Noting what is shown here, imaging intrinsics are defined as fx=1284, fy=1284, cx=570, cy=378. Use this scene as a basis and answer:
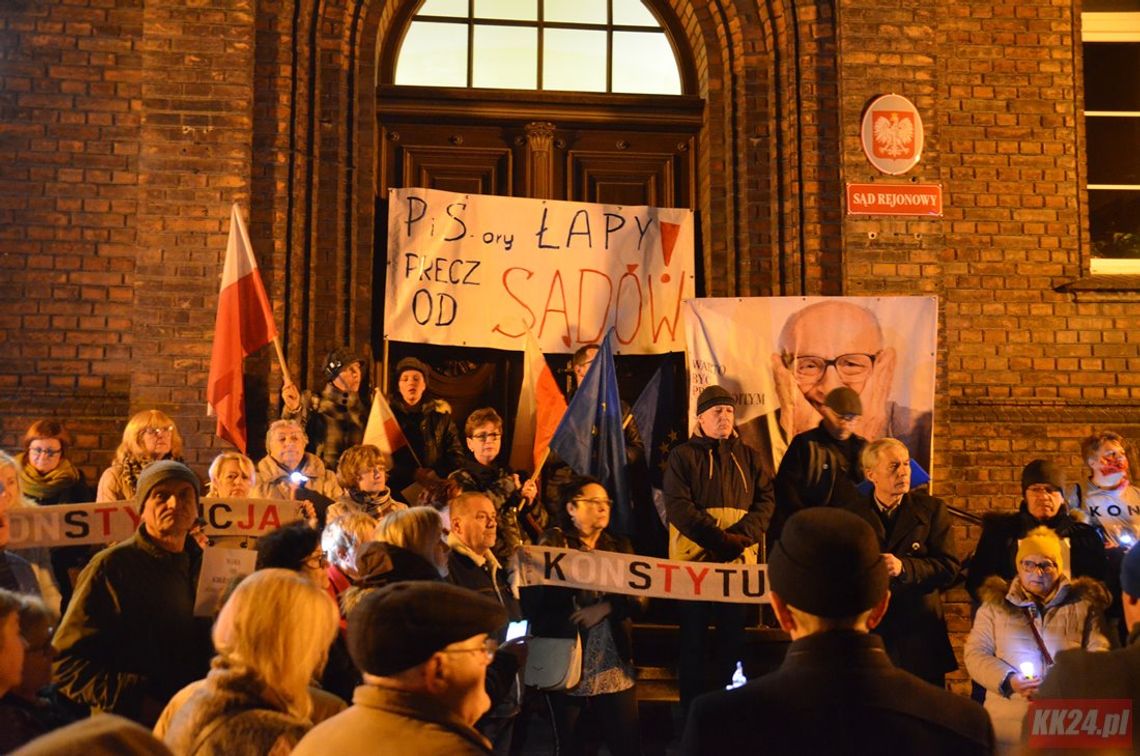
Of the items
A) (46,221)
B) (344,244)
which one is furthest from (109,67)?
(344,244)

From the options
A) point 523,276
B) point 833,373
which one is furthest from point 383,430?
point 833,373

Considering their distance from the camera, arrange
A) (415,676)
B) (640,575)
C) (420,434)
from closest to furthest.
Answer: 1. (415,676)
2. (640,575)
3. (420,434)

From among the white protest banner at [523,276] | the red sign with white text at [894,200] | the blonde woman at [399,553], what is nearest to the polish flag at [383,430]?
the white protest banner at [523,276]

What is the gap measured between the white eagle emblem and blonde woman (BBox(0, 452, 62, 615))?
245 inches

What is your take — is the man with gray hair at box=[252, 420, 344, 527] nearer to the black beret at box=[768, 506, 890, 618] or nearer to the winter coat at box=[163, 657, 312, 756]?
the winter coat at box=[163, 657, 312, 756]

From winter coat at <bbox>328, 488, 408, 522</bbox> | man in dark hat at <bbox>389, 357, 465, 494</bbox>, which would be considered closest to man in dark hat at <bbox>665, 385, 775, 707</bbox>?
man in dark hat at <bbox>389, 357, 465, 494</bbox>

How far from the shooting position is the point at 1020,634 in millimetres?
6230

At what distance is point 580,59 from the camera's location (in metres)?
9.95

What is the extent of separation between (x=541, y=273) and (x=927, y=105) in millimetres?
3080

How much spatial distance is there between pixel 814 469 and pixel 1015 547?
1199 millimetres

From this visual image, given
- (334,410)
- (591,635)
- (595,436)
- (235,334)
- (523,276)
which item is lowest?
(591,635)

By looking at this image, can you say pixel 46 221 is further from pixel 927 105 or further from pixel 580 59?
pixel 927 105

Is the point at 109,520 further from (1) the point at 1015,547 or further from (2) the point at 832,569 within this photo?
(1) the point at 1015,547

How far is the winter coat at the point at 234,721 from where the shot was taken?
9.97ft
